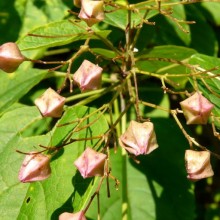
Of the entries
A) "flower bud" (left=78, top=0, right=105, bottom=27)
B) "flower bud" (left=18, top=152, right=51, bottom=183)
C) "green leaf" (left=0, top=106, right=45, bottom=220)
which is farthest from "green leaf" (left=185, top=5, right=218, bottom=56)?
"flower bud" (left=18, top=152, right=51, bottom=183)

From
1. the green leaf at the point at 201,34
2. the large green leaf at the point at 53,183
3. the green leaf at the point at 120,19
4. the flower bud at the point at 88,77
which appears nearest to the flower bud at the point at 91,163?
the large green leaf at the point at 53,183

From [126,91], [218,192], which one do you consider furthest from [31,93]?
[218,192]

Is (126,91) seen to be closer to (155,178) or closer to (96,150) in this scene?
(155,178)

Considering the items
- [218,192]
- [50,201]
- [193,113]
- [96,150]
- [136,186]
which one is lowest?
[218,192]

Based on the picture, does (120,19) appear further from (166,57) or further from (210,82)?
(210,82)

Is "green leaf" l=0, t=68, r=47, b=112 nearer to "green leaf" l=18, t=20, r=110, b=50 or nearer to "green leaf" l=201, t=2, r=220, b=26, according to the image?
"green leaf" l=18, t=20, r=110, b=50

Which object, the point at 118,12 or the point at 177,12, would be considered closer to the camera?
the point at 118,12

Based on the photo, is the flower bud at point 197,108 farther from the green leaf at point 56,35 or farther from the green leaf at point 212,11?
the green leaf at point 212,11
